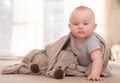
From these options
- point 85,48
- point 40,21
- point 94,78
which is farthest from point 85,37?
point 40,21

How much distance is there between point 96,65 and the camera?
1210mm

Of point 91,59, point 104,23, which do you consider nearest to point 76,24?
point 91,59

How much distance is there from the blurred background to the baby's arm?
1.05m

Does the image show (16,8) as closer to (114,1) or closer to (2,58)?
(2,58)

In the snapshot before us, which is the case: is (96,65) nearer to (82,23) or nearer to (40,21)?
(82,23)

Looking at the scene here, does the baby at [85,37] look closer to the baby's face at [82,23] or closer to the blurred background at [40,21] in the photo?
the baby's face at [82,23]

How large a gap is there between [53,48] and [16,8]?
1035mm

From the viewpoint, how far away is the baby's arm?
1155mm

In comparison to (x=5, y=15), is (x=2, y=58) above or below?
below

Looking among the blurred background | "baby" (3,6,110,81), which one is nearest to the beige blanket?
"baby" (3,6,110,81)

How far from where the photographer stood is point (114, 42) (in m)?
2.27

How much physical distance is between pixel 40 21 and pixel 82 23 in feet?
3.51

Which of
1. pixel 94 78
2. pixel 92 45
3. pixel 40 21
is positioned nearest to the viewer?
pixel 94 78

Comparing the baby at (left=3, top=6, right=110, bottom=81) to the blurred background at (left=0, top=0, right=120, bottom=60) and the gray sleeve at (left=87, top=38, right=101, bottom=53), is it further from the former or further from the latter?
the blurred background at (left=0, top=0, right=120, bottom=60)
